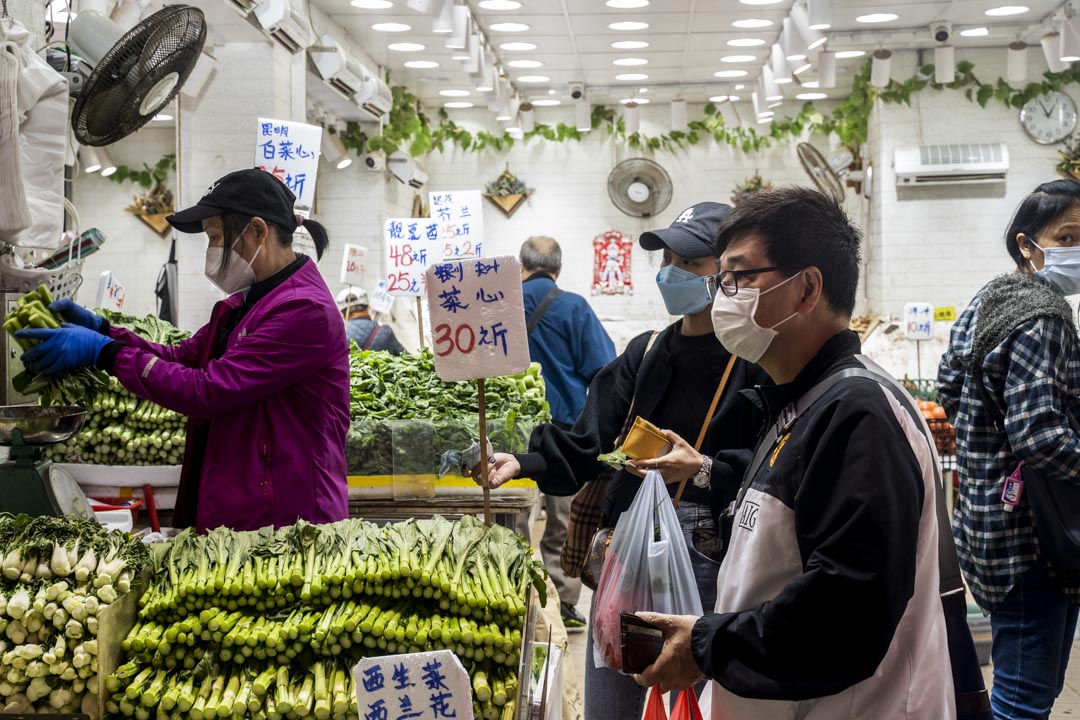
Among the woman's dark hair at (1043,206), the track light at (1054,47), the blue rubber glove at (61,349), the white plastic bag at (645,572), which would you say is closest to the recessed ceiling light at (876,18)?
the track light at (1054,47)

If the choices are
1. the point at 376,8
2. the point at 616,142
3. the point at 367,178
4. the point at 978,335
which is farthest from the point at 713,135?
the point at 978,335

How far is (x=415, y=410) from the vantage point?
15.0 feet

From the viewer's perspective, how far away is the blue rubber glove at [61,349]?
8.68ft

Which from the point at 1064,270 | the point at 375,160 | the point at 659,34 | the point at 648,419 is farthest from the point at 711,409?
the point at 375,160

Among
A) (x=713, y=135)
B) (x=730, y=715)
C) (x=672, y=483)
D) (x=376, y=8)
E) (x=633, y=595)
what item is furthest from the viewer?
(x=713, y=135)

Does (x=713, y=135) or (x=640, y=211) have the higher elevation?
(x=713, y=135)

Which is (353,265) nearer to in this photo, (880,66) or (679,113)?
(880,66)

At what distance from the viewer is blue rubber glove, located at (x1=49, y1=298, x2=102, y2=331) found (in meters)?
2.82

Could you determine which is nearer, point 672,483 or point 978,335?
point 672,483

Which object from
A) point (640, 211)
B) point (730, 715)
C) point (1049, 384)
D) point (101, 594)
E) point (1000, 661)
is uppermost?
point (640, 211)

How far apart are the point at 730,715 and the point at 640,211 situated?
42.3 feet

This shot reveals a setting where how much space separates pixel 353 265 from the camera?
8664mm

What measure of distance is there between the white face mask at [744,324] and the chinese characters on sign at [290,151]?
3.82 m

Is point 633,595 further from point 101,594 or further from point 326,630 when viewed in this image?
point 101,594
